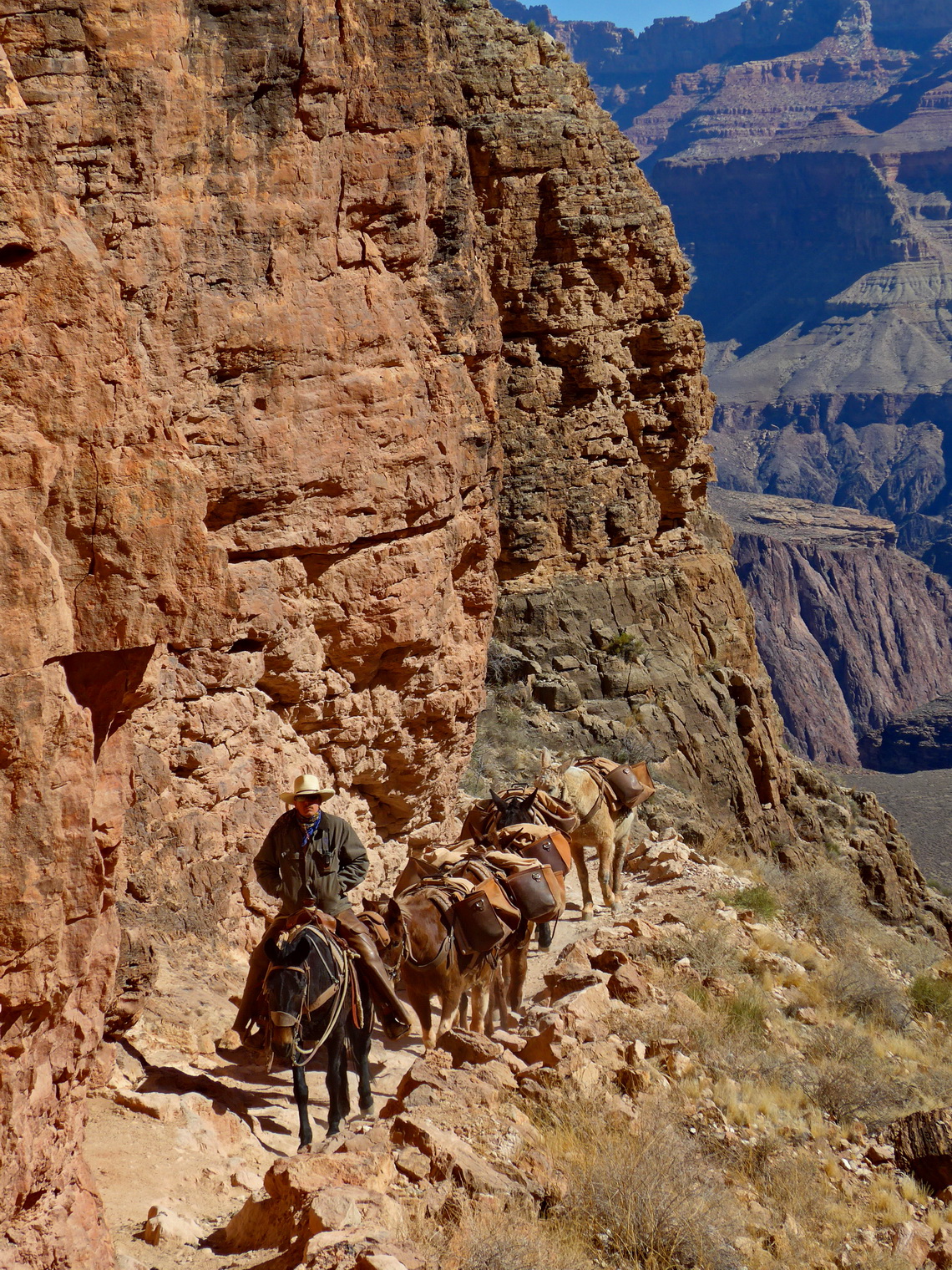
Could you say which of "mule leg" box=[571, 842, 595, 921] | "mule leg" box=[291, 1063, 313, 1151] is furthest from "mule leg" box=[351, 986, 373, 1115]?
"mule leg" box=[571, 842, 595, 921]

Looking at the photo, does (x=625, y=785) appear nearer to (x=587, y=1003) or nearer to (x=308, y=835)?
(x=587, y=1003)

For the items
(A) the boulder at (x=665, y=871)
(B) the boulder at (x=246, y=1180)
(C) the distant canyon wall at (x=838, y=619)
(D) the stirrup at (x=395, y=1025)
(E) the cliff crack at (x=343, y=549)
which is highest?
(E) the cliff crack at (x=343, y=549)

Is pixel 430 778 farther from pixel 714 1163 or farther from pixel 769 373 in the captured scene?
pixel 769 373

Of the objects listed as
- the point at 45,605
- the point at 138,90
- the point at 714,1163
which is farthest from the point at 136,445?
the point at 714,1163

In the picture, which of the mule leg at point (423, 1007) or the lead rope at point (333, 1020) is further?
the mule leg at point (423, 1007)

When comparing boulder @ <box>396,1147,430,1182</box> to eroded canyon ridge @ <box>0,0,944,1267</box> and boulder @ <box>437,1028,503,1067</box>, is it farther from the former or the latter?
boulder @ <box>437,1028,503,1067</box>

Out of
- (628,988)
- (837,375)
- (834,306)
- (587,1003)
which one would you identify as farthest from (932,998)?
(834,306)

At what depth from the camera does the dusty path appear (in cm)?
601

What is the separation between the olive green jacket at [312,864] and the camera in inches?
290

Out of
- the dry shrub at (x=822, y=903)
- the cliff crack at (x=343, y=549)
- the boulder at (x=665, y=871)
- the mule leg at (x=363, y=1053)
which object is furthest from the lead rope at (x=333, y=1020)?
the dry shrub at (x=822, y=903)

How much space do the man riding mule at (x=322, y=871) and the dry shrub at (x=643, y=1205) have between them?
47.7 inches

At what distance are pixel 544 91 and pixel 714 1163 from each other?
16.5 meters

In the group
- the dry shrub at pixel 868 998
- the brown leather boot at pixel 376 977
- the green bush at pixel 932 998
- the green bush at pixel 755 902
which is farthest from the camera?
the green bush at pixel 932 998

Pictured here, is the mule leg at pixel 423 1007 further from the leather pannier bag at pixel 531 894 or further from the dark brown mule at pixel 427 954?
the leather pannier bag at pixel 531 894
